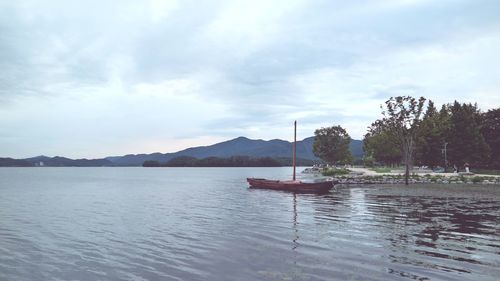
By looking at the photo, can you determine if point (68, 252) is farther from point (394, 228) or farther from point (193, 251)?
point (394, 228)

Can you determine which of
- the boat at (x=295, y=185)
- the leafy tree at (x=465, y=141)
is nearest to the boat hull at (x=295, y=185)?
the boat at (x=295, y=185)

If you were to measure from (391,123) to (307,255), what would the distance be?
60.1m

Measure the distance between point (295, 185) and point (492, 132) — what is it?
62.2 meters

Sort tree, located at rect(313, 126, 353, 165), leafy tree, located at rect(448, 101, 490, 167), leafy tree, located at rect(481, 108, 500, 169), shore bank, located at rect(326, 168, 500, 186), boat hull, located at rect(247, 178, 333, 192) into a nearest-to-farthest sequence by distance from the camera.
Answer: boat hull, located at rect(247, 178, 333, 192) → shore bank, located at rect(326, 168, 500, 186) → leafy tree, located at rect(448, 101, 490, 167) → leafy tree, located at rect(481, 108, 500, 169) → tree, located at rect(313, 126, 353, 165)

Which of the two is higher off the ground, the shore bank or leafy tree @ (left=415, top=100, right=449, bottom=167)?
leafy tree @ (left=415, top=100, right=449, bottom=167)

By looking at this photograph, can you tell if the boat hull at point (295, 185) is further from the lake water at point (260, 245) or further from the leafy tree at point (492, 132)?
the leafy tree at point (492, 132)

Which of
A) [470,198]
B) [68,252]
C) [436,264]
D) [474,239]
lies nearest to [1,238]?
[68,252]

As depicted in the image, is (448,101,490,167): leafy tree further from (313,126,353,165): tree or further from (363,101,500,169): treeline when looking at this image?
(313,126,353,165): tree

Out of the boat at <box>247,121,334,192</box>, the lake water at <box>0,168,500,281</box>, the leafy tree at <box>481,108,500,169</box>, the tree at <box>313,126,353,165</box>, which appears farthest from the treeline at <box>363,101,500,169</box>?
the lake water at <box>0,168,500,281</box>

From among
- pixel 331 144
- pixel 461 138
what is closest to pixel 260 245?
pixel 461 138

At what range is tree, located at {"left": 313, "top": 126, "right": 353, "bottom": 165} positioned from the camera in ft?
493

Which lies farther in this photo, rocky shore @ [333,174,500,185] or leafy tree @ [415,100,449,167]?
leafy tree @ [415,100,449,167]

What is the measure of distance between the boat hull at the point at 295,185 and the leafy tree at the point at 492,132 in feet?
185

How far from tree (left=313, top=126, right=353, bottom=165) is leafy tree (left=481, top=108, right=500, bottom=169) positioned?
5761 cm
